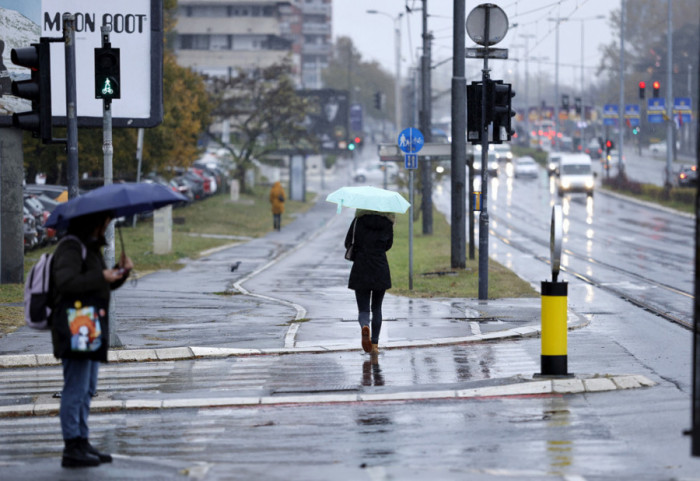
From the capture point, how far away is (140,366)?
1315cm

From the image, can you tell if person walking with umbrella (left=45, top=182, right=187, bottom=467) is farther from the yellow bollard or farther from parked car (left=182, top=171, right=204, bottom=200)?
parked car (left=182, top=171, right=204, bottom=200)

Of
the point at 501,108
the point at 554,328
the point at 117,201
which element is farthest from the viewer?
the point at 501,108

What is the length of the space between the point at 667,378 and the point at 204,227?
3556 centimetres

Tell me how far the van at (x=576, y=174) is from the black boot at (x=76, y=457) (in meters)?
60.0

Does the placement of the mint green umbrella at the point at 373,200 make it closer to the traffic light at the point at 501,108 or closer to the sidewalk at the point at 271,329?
the sidewalk at the point at 271,329

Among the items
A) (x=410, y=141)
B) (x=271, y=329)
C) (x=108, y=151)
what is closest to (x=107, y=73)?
(x=108, y=151)

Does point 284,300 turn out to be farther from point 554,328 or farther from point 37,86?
point 554,328

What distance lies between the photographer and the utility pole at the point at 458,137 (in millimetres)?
24031

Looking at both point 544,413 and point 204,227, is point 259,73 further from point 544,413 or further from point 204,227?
point 544,413

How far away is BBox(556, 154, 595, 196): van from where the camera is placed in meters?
66.3

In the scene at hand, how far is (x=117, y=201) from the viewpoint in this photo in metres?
8.12

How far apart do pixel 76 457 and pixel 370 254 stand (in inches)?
229

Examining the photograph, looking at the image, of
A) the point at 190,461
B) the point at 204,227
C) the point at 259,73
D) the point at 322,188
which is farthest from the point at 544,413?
the point at 322,188

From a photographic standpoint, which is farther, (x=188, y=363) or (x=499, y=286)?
(x=499, y=286)
